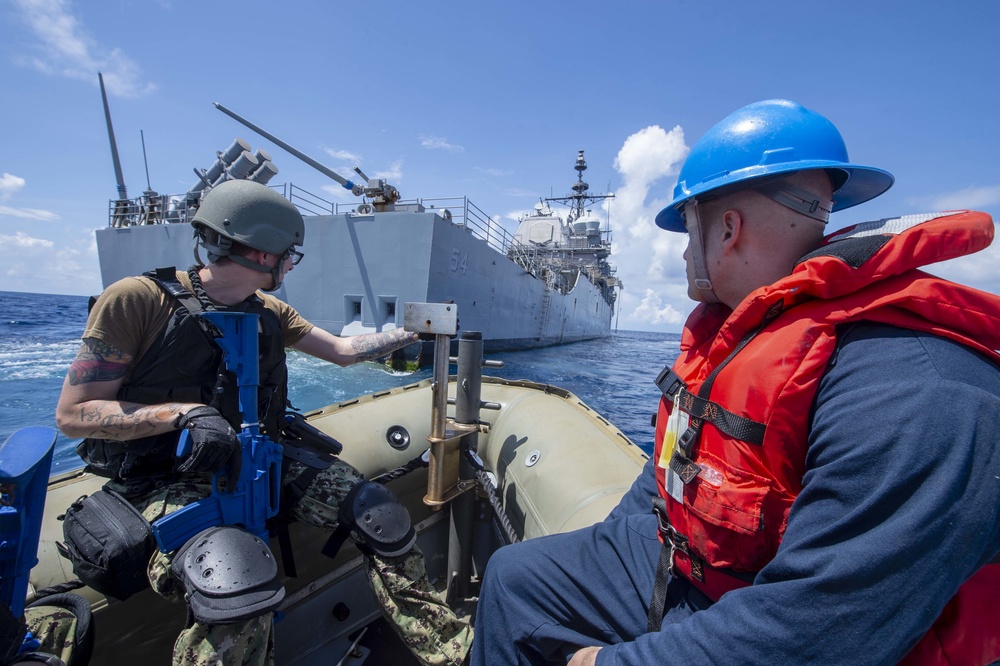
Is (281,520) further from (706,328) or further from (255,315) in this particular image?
(706,328)

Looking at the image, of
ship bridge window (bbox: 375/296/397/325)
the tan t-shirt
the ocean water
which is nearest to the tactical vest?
the tan t-shirt

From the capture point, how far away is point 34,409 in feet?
23.4

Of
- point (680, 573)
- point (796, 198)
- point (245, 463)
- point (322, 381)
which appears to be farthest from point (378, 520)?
point (322, 381)

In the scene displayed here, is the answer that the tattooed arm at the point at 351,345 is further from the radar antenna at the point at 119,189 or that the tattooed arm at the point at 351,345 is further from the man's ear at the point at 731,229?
the radar antenna at the point at 119,189

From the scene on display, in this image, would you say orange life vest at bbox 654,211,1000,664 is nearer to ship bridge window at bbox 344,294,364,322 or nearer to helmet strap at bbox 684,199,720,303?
helmet strap at bbox 684,199,720,303

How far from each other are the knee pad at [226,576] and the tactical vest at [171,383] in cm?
41

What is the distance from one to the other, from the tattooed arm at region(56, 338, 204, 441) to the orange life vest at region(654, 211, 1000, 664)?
5.56 feet

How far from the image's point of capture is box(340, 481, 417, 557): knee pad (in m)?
1.79

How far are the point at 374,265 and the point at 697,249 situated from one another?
13.0 meters

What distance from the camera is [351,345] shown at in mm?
2559

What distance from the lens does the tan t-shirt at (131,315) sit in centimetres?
158

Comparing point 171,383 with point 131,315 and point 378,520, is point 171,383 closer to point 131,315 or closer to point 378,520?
point 131,315

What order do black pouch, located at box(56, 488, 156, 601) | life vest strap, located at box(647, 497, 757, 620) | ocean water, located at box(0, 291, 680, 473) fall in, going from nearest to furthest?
life vest strap, located at box(647, 497, 757, 620) < black pouch, located at box(56, 488, 156, 601) < ocean water, located at box(0, 291, 680, 473)

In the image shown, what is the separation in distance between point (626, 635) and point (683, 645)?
0.48 meters
